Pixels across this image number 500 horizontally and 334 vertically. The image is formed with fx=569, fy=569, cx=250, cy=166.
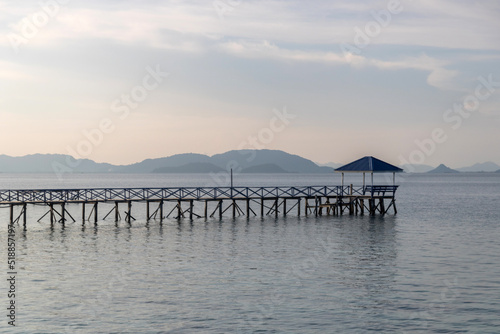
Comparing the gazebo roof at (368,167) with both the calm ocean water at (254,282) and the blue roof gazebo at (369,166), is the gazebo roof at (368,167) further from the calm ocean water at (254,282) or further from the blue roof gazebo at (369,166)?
the calm ocean water at (254,282)

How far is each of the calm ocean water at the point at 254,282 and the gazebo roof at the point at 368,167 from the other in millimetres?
12985

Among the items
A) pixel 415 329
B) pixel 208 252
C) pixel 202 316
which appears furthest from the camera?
pixel 208 252

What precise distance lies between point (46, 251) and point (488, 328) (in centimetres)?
2394

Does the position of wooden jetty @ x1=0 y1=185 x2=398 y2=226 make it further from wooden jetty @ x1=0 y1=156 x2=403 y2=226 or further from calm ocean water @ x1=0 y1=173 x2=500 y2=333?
calm ocean water @ x1=0 y1=173 x2=500 y2=333

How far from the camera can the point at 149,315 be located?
19.1 meters

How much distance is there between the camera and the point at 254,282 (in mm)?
24047

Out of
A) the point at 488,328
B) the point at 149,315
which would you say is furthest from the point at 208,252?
the point at 488,328

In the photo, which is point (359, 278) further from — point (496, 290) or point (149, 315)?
point (149, 315)

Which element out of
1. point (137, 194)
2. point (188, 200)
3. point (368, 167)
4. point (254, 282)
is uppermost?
point (368, 167)

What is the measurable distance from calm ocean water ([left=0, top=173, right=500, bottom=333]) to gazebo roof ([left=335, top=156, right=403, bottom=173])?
1299cm

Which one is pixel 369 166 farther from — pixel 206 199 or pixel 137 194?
pixel 137 194

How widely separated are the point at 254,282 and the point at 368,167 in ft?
109

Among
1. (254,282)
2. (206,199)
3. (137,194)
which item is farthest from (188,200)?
(254,282)

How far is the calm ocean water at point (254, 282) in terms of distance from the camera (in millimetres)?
18453
